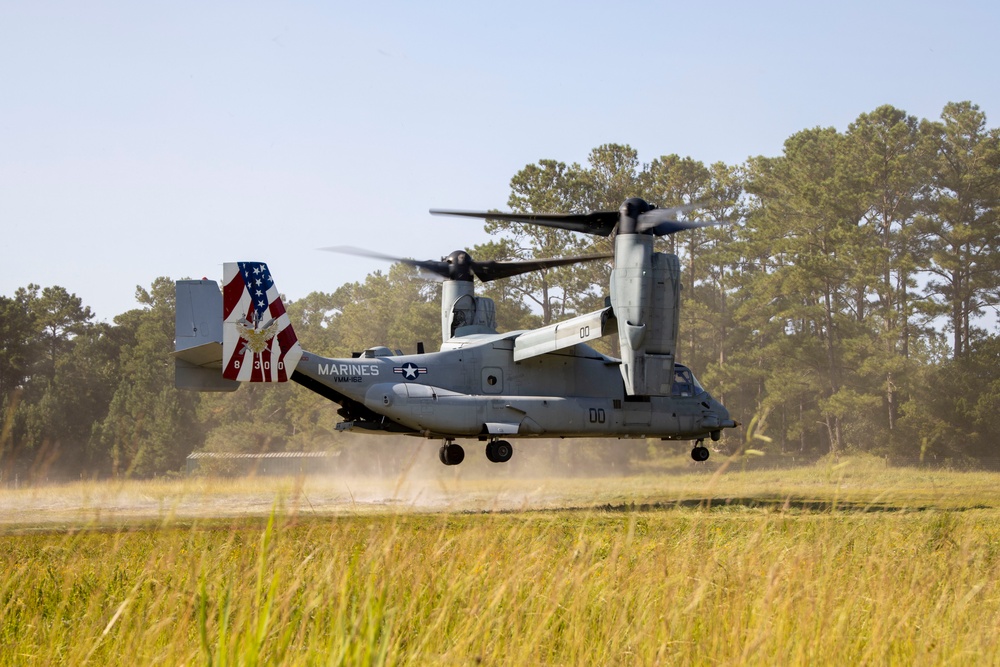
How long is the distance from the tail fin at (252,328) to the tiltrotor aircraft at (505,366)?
0.08 feet

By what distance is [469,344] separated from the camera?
2772 centimetres

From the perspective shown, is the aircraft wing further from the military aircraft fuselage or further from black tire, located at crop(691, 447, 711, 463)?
black tire, located at crop(691, 447, 711, 463)

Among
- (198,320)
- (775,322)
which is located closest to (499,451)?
(198,320)

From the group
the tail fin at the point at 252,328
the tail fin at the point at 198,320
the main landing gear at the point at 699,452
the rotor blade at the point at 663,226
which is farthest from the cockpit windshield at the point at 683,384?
the tail fin at the point at 198,320

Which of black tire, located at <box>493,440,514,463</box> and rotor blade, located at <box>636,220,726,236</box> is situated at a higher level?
rotor blade, located at <box>636,220,726,236</box>

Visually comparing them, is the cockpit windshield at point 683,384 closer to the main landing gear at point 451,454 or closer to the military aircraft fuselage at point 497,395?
the military aircraft fuselage at point 497,395

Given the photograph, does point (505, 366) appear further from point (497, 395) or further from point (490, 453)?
point (490, 453)

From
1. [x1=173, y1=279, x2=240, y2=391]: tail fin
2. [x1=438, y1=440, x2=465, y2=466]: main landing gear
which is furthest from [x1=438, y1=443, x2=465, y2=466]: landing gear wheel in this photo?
[x1=173, y1=279, x2=240, y2=391]: tail fin

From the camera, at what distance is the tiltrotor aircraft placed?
79.2 ft

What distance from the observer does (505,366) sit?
27.3m

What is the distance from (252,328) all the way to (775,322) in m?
43.8

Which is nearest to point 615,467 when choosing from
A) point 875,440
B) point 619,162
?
point 875,440

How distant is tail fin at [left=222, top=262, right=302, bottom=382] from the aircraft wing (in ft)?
21.5

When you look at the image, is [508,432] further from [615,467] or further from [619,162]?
[619,162]
